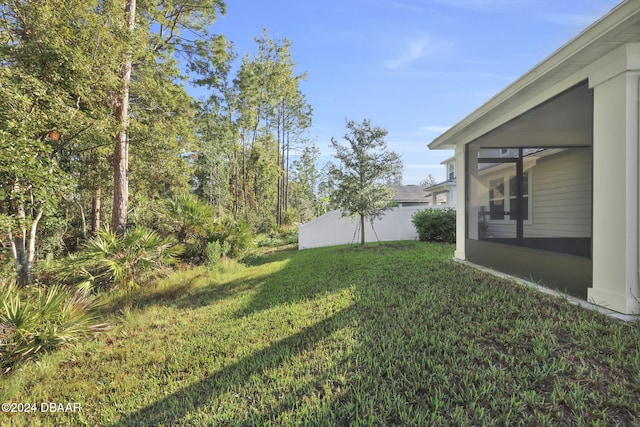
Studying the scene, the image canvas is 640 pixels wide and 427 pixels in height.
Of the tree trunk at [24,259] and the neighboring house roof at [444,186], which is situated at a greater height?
the neighboring house roof at [444,186]

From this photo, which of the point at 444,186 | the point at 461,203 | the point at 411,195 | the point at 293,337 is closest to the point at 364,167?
the point at 461,203

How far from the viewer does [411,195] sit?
929 inches

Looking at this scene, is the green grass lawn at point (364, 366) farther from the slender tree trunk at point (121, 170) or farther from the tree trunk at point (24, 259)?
the slender tree trunk at point (121, 170)

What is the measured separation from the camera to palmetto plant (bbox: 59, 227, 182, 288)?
5.60m

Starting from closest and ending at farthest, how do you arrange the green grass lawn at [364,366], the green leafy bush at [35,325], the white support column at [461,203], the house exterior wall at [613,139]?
the green grass lawn at [364,366], the house exterior wall at [613,139], the green leafy bush at [35,325], the white support column at [461,203]

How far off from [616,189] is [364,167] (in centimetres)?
653

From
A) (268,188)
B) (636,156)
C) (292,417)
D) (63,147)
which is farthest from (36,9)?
(268,188)

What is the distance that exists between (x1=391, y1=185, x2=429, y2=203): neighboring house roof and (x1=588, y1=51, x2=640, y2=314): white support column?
18347 millimetres

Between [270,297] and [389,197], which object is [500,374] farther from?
[389,197]

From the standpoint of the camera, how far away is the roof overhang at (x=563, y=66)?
2.62 metres

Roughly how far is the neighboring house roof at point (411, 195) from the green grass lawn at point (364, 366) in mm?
18266

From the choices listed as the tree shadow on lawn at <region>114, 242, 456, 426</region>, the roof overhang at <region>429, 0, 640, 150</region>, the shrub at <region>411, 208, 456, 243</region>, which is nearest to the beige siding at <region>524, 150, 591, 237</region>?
the shrub at <region>411, 208, 456, 243</region>

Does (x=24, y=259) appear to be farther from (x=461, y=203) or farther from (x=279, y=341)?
(x=461, y=203)

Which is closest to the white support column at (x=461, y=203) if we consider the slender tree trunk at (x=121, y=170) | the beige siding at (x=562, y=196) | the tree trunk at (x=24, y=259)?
the beige siding at (x=562, y=196)
